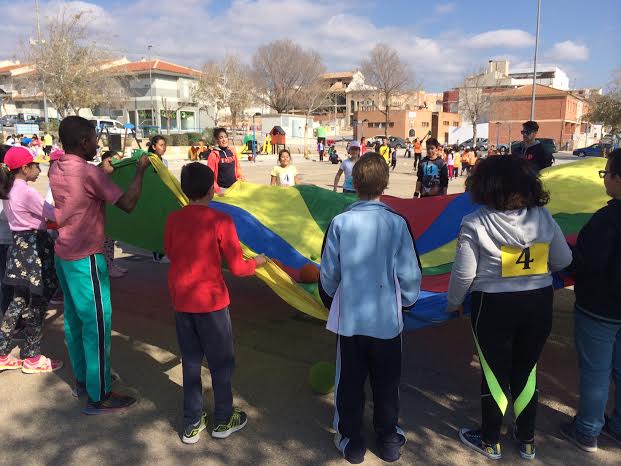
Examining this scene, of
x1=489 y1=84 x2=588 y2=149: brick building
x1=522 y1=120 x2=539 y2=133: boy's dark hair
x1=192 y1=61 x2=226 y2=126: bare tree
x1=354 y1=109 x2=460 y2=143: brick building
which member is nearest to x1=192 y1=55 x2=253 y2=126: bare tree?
x1=192 y1=61 x2=226 y2=126: bare tree

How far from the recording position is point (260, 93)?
6366cm

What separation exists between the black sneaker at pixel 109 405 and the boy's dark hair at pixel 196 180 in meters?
1.42

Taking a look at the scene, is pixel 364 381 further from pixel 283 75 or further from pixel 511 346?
pixel 283 75

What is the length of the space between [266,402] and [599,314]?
76.3 inches

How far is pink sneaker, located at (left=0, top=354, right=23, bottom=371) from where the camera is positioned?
3459 mm

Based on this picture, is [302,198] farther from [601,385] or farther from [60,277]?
[601,385]

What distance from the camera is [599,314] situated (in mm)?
2518

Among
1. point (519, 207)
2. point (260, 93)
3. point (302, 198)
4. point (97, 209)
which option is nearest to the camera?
point (519, 207)

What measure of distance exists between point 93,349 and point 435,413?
80.6 inches

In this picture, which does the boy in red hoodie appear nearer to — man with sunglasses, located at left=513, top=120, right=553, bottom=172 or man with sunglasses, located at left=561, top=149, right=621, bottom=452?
man with sunglasses, located at left=561, top=149, right=621, bottom=452

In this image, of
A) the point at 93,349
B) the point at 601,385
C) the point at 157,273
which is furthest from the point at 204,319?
the point at 157,273

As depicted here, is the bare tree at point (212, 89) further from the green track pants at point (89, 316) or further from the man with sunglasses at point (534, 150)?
Answer: the green track pants at point (89, 316)

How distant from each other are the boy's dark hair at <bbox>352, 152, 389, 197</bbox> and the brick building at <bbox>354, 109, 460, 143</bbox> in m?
57.0

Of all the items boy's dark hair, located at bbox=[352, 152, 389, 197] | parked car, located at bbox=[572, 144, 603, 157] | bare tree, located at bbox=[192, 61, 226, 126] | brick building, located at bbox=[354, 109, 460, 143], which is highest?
bare tree, located at bbox=[192, 61, 226, 126]
